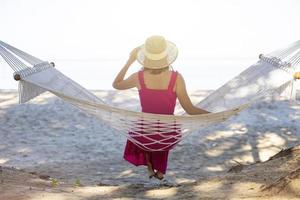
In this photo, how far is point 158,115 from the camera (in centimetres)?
315

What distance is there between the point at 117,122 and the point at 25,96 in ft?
2.63

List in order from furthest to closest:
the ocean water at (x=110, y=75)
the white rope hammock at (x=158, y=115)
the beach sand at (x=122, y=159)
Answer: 1. the ocean water at (x=110, y=75)
2. the beach sand at (x=122, y=159)
3. the white rope hammock at (x=158, y=115)

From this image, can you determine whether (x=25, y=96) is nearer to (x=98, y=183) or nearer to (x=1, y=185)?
(x=1, y=185)

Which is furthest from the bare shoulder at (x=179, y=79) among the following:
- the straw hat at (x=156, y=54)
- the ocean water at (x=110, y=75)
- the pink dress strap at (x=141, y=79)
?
the ocean water at (x=110, y=75)

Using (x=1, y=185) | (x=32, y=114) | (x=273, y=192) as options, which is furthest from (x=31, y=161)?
(x=273, y=192)

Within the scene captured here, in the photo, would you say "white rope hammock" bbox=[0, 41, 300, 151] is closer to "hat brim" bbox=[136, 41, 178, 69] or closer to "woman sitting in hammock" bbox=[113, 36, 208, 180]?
"woman sitting in hammock" bbox=[113, 36, 208, 180]

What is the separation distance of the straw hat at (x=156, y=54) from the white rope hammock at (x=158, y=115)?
39 centimetres

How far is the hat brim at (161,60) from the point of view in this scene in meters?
3.35

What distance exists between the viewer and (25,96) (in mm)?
3660

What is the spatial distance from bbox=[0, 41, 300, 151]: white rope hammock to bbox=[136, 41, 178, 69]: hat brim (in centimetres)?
38

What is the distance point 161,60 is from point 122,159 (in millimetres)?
3192

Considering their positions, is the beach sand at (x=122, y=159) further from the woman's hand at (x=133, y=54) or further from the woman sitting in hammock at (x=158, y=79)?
the woman's hand at (x=133, y=54)

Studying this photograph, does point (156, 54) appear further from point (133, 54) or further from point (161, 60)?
point (133, 54)

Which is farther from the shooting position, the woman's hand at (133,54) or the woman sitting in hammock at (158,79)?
the woman's hand at (133,54)
